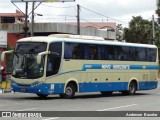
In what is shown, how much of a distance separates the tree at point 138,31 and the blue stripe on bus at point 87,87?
52302mm

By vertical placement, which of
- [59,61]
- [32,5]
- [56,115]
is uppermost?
[32,5]

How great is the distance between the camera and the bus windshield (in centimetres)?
2434

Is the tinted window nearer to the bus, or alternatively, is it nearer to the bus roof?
the bus

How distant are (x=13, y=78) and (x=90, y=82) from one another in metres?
4.51

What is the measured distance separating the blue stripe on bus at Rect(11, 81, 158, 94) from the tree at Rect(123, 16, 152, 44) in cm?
5230

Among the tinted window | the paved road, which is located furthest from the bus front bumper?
the tinted window

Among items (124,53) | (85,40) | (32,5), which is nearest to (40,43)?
(85,40)

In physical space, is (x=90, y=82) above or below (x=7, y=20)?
below

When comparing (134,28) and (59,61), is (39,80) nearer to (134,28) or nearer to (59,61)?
(59,61)

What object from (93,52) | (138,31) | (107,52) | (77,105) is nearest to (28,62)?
(93,52)

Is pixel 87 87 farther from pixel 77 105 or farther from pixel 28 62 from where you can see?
pixel 77 105

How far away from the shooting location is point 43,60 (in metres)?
24.2

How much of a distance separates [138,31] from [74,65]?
198 feet

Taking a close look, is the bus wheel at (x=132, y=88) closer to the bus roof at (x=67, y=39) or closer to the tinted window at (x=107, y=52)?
the tinted window at (x=107, y=52)
